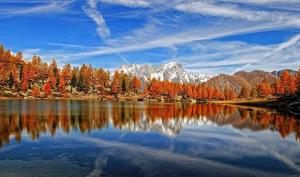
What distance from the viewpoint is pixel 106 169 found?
90.9 ft

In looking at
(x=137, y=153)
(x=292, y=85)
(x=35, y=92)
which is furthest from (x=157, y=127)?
(x=292, y=85)

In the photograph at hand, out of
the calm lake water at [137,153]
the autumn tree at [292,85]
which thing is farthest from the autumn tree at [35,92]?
the calm lake water at [137,153]

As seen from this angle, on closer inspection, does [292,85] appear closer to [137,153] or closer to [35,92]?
[35,92]

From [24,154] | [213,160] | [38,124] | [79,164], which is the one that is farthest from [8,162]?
[38,124]

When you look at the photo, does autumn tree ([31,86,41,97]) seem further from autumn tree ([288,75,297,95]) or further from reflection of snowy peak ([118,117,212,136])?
autumn tree ([288,75,297,95])

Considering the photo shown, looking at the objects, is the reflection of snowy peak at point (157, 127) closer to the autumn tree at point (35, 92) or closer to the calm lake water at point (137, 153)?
the calm lake water at point (137, 153)

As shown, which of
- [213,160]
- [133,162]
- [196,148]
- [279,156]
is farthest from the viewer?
[196,148]

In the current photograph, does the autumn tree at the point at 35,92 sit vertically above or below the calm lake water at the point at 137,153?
above

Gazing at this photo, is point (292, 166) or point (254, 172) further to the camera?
point (292, 166)

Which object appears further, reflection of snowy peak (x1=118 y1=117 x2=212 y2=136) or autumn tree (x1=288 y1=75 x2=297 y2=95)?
autumn tree (x1=288 y1=75 x2=297 y2=95)

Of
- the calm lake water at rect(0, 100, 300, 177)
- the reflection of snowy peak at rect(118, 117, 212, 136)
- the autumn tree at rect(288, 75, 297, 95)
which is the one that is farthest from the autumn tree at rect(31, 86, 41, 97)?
the calm lake water at rect(0, 100, 300, 177)

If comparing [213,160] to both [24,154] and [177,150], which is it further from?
[24,154]

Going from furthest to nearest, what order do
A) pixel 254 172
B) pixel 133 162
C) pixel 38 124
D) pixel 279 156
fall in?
pixel 38 124
pixel 279 156
pixel 133 162
pixel 254 172

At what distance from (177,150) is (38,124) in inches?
1168
